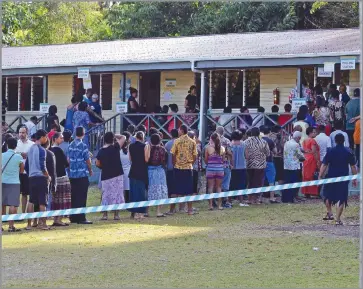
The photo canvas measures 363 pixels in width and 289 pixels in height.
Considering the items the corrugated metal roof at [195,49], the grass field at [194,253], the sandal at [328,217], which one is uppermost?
the corrugated metal roof at [195,49]

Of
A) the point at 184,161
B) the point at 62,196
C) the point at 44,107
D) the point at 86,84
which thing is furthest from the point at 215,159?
the point at 44,107

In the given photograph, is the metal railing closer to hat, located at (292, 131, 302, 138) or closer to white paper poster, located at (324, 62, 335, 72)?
white paper poster, located at (324, 62, 335, 72)

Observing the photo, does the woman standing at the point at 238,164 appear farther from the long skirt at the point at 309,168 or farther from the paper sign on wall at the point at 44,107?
the paper sign on wall at the point at 44,107

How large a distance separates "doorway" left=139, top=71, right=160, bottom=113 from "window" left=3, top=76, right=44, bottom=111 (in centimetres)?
392

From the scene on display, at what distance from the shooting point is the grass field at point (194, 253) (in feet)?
35.9

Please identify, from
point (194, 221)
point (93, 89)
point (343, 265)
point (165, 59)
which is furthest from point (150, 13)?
point (343, 265)

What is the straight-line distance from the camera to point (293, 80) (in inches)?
1003

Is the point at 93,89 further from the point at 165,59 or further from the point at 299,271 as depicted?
the point at 299,271

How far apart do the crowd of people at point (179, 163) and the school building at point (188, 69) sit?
1340mm

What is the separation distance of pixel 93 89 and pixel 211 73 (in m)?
4.36

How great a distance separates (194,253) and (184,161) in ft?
18.1

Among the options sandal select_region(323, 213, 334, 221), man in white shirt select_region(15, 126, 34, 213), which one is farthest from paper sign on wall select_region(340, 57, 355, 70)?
man in white shirt select_region(15, 126, 34, 213)

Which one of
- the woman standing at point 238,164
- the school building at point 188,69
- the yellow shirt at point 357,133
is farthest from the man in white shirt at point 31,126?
the yellow shirt at point 357,133

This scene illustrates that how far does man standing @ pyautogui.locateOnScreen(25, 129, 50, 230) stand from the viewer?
1593 centimetres
